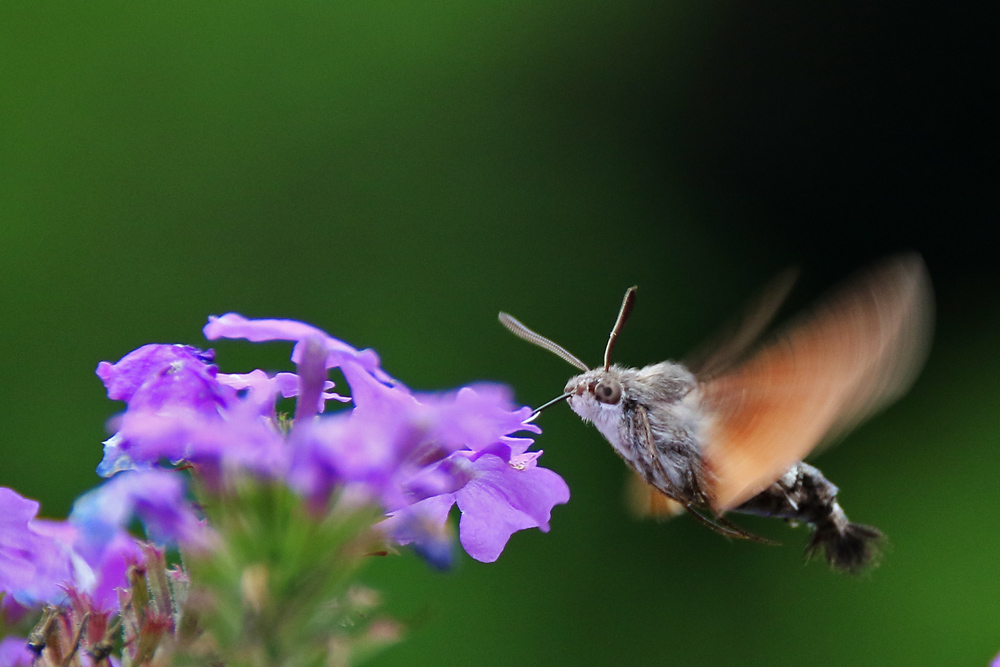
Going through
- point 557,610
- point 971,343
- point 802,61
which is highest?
point 802,61

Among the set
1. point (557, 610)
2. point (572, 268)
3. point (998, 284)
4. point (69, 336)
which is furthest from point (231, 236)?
point (998, 284)

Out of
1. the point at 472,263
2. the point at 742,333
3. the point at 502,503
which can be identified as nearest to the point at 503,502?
the point at 502,503

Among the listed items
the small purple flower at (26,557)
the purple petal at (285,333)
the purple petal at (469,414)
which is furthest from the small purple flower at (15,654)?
the purple petal at (469,414)

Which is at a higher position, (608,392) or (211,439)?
(211,439)

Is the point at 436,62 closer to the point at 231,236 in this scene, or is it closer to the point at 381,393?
the point at 231,236

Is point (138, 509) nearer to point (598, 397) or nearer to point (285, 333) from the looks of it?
point (285, 333)

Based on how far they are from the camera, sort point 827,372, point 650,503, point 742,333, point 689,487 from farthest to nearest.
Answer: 1. point 650,503
2. point 742,333
3. point 689,487
4. point 827,372

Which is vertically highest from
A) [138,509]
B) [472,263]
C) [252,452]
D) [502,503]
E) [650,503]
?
[252,452]
